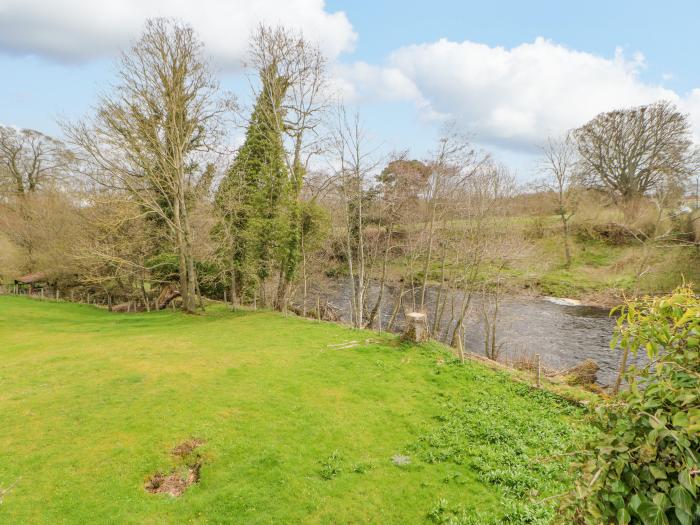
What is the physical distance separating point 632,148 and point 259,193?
1751 inches

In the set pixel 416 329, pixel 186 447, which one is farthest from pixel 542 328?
pixel 186 447

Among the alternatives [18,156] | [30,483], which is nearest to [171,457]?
[30,483]

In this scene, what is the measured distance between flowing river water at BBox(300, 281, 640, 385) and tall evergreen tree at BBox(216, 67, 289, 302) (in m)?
7.34

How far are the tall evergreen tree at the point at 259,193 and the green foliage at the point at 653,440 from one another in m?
20.8

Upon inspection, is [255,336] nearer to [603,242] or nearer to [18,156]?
[603,242]

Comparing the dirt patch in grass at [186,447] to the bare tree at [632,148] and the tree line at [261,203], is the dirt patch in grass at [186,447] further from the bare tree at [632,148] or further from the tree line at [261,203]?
the bare tree at [632,148]

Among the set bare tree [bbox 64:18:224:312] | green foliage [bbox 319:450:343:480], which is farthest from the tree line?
green foliage [bbox 319:450:343:480]

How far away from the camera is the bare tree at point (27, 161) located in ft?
144

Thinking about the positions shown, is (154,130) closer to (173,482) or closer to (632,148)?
(173,482)

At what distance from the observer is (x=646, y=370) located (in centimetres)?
267

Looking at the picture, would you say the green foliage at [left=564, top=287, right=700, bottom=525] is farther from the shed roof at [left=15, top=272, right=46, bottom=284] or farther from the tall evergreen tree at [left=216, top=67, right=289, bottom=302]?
the shed roof at [left=15, top=272, right=46, bottom=284]

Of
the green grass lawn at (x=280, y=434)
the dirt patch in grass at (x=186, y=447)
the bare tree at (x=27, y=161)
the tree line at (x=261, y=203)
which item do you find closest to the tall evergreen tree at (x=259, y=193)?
the tree line at (x=261, y=203)

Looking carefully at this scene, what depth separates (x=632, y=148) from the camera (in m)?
43.9

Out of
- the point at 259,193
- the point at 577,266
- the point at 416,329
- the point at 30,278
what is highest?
the point at 259,193
